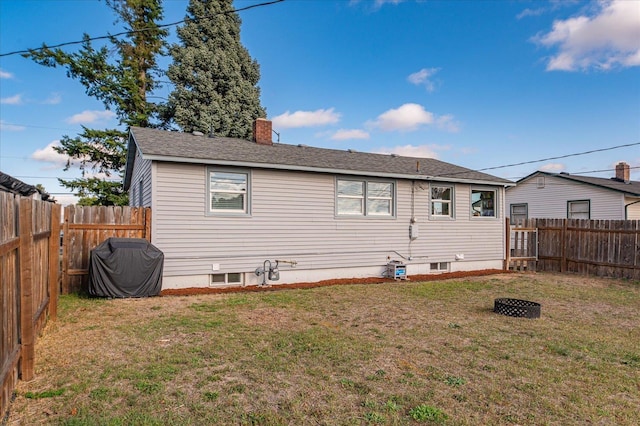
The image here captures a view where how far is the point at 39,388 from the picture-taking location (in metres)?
3.32

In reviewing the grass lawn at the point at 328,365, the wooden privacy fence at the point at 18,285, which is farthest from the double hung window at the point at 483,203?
the wooden privacy fence at the point at 18,285

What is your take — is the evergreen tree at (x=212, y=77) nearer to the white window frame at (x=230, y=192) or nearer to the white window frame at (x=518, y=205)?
the white window frame at (x=230, y=192)

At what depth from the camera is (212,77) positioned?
20797 millimetres

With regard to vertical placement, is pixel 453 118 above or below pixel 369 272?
above

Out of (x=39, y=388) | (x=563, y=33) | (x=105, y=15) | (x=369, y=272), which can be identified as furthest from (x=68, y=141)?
(x=563, y=33)

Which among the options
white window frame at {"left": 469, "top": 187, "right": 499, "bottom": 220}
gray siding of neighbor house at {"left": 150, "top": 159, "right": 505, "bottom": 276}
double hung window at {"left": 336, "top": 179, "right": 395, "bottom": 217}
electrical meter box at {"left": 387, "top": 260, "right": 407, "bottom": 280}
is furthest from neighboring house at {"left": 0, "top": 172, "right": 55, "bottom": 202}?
white window frame at {"left": 469, "top": 187, "right": 499, "bottom": 220}

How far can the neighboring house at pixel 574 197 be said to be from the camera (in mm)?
16078

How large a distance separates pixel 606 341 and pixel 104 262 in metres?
8.54

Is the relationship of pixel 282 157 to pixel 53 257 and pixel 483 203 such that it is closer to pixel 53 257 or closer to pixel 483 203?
pixel 53 257

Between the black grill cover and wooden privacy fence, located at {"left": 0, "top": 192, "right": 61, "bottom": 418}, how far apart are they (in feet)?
8.61

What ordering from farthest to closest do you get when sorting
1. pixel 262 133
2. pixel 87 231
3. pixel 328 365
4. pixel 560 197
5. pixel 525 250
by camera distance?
pixel 560 197
pixel 525 250
pixel 262 133
pixel 87 231
pixel 328 365

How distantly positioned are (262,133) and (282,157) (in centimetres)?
211

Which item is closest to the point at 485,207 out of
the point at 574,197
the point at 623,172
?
the point at 574,197

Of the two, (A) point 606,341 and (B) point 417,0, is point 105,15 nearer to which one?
(B) point 417,0
